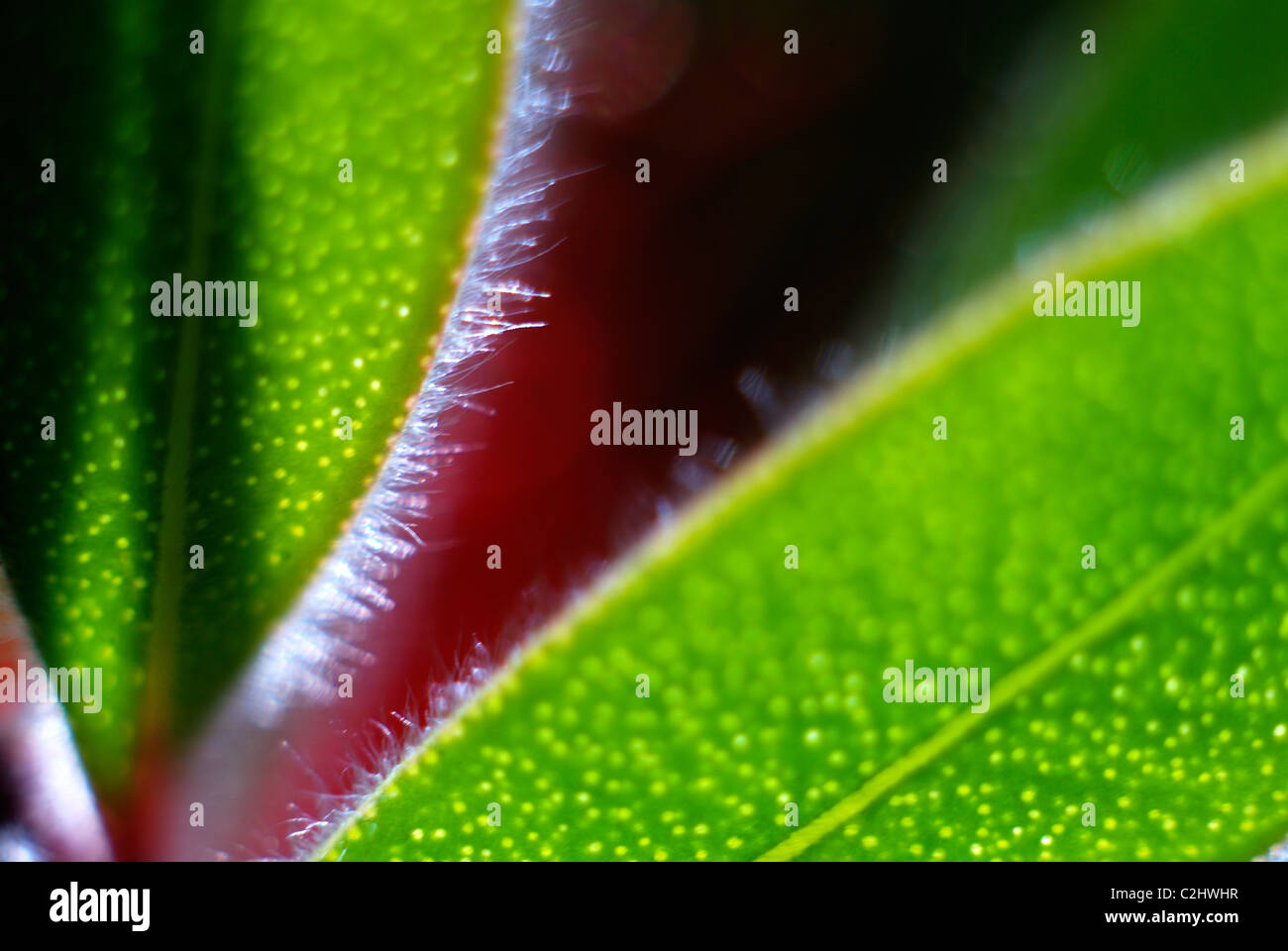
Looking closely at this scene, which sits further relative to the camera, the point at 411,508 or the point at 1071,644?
the point at 411,508

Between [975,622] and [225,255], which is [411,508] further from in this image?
[975,622]

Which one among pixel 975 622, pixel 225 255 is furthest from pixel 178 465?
pixel 975 622

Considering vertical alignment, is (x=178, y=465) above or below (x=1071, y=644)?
above

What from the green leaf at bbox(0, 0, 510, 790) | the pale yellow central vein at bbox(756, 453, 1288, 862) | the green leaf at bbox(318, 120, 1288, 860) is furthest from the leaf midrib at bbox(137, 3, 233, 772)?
the pale yellow central vein at bbox(756, 453, 1288, 862)

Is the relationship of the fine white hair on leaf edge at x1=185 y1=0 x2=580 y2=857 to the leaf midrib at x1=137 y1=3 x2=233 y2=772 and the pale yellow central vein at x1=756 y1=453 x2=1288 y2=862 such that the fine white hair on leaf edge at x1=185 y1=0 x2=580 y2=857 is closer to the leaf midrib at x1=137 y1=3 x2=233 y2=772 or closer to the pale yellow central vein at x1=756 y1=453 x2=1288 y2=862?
the leaf midrib at x1=137 y1=3 x2=233 y2=772

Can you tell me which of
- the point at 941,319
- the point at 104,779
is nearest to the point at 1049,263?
the point at 941,319

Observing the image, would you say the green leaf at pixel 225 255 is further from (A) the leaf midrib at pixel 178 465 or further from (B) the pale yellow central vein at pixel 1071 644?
(B) the pale yellow central vein at pixel 1071 644

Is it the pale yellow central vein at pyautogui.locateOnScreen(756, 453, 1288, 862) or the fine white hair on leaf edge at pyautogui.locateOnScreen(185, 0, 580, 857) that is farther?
the fine white hair on leaf edge at pyautogui.locateOnScreen(185, 0, 580, 857)
